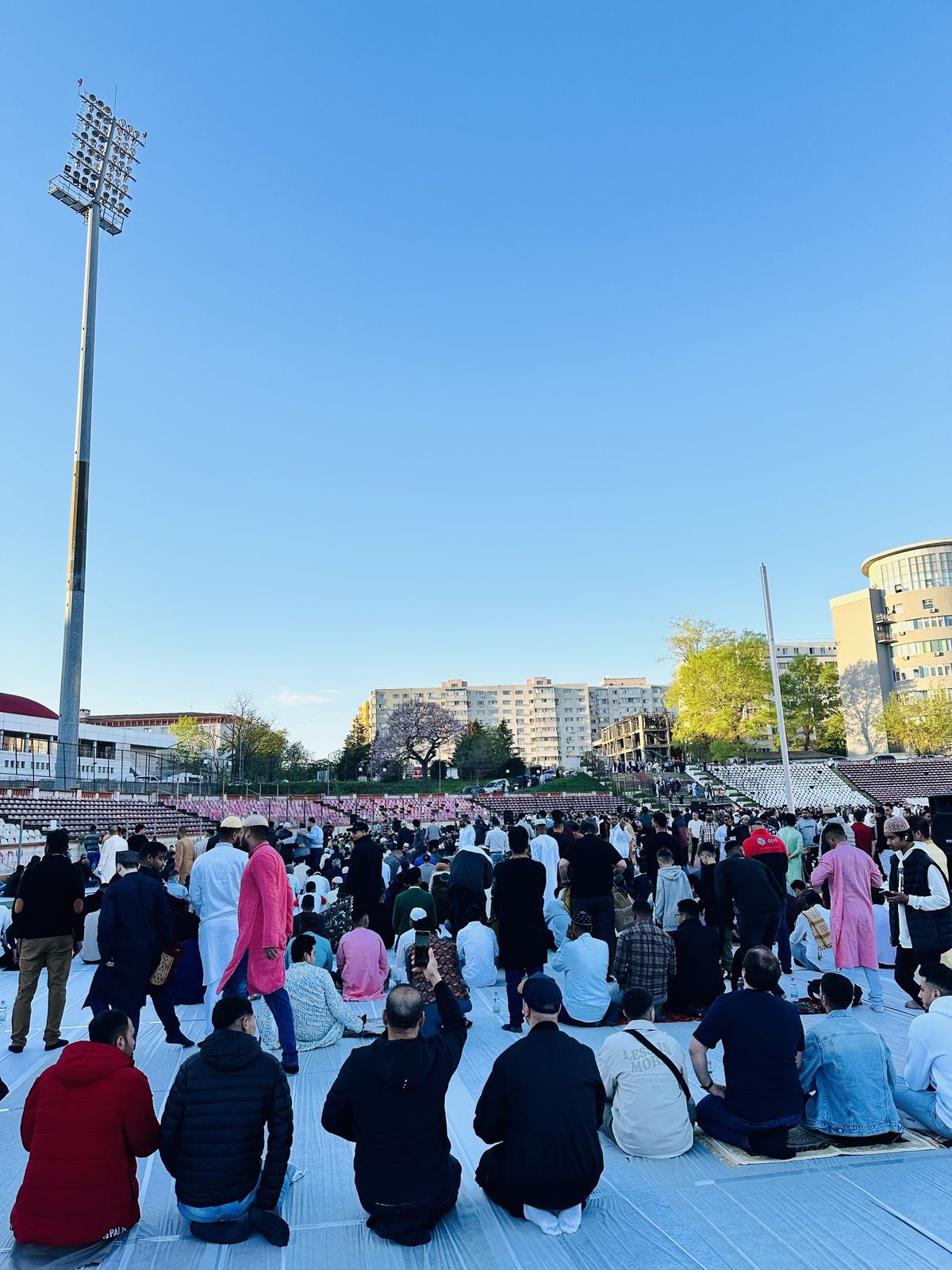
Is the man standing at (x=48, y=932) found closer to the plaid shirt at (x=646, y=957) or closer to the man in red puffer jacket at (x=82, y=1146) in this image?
the man in red puffer jacket at (x=82, y=1146)

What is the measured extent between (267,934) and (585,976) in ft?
9.19

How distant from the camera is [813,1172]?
13.2ft

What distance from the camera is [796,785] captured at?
152ft

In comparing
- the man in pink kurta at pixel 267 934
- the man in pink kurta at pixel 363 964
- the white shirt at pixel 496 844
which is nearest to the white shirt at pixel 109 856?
the man in pink kurta at pixel 363 964

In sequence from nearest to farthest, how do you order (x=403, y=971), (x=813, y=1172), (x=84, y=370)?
(x=813, y=1172)
(x=403, y=971)
(x=84, y=370)

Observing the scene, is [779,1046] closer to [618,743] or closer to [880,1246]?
[880,1246]

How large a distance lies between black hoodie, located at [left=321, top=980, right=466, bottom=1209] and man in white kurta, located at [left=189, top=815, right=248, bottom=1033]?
110 inches

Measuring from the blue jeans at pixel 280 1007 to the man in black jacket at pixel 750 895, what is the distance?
12.7ft

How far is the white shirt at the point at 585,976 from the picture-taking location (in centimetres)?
675

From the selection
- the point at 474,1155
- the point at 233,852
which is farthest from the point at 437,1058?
the point at 233,852

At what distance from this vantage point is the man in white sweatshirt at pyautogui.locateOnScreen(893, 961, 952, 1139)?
14.0 ft

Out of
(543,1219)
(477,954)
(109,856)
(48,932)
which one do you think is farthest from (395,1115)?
(109,856)

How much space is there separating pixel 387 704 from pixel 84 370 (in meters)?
110

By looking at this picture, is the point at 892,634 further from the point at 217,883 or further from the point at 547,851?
the point at 217,883
